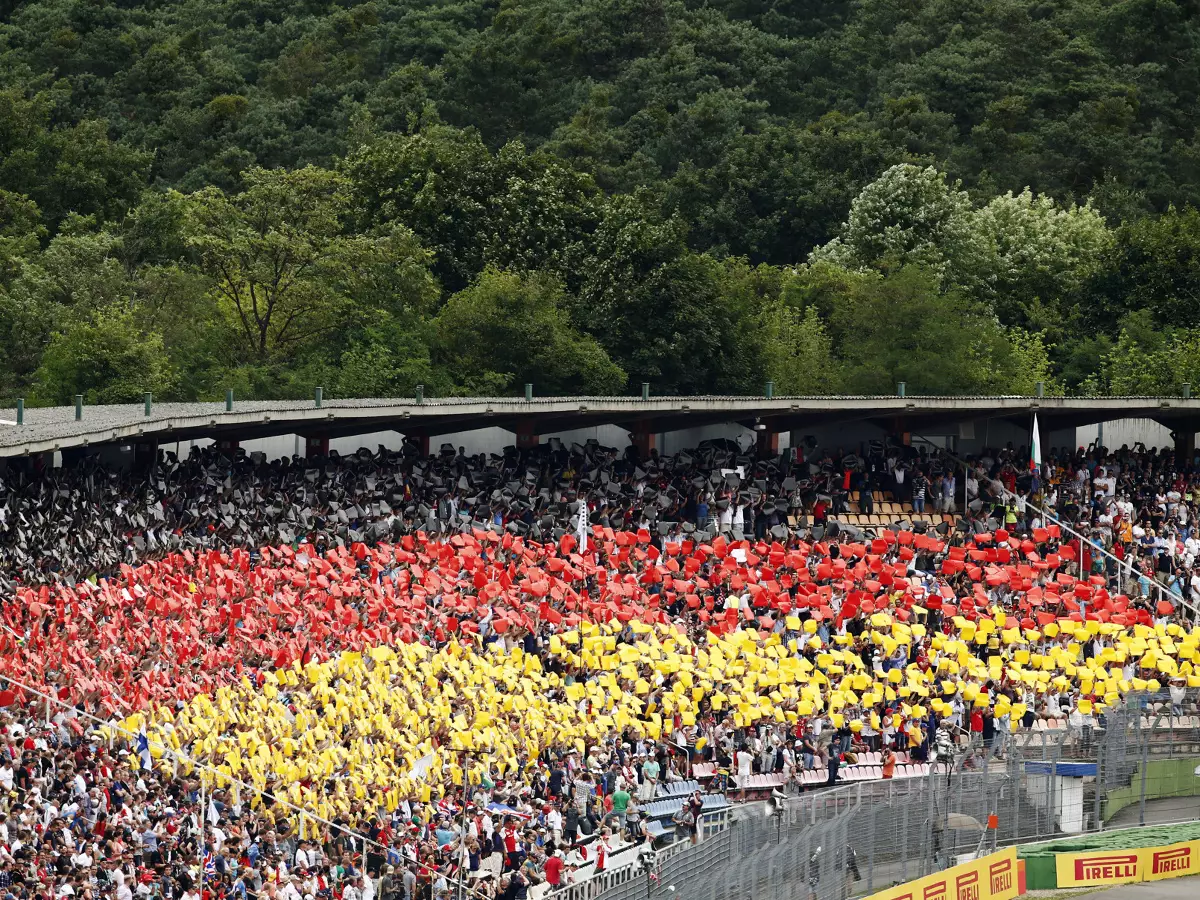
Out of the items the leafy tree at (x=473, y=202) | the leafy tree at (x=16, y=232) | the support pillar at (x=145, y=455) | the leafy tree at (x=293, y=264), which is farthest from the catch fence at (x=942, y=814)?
the leafy tree at (x=16, y=232)

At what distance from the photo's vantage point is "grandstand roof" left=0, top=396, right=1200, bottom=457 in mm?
36625

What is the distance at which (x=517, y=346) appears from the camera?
58.5 m

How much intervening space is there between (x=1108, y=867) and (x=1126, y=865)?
1.17 ft

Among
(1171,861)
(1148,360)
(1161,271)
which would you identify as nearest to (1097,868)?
(1171,861)

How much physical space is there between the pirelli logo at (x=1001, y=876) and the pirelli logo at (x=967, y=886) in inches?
19.0

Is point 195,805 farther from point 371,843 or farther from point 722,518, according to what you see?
point 722,518

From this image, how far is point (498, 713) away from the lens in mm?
29031

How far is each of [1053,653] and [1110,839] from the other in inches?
178

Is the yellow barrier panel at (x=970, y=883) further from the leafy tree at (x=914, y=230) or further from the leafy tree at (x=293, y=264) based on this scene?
the leafy tree at (x=914, y=230)

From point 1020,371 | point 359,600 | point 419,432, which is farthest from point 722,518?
point 1020,371

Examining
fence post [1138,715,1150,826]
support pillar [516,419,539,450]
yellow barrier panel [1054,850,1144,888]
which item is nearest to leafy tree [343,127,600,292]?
support pillar [516,419,539,450]

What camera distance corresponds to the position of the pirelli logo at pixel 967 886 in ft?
85.6

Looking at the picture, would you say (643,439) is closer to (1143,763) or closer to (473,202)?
(1143,763)

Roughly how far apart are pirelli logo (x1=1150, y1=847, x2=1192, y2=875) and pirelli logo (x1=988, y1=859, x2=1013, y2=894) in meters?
2.93
